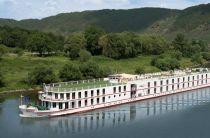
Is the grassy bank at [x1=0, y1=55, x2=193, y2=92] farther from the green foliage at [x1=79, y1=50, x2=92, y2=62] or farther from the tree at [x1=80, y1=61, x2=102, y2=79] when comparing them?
the tree at [x1=80, y1=61, x2=102, y2=79]

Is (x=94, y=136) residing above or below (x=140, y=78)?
below

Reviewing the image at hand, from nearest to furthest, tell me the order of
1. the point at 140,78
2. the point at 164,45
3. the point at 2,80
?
the point at 140,78 → the point at 2,80 → the point at 164,45

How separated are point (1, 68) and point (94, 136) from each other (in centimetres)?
4753

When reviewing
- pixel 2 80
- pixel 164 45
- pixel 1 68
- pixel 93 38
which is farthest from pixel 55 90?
pixel 164 45

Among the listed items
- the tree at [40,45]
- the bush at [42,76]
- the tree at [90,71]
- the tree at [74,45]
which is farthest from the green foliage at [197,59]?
the bush at [42,76]

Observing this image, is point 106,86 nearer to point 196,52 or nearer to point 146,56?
point 146,56

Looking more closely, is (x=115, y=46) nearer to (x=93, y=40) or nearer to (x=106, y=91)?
(x=93, y=40)

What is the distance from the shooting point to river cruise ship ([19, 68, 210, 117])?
2398 inches

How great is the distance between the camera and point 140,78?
74.8 meters

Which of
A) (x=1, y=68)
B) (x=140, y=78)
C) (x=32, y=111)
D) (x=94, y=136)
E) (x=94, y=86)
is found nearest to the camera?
(x=94, y=136)

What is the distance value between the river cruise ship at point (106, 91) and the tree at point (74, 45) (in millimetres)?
36842

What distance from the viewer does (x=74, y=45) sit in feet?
386

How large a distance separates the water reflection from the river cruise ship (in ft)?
3.88

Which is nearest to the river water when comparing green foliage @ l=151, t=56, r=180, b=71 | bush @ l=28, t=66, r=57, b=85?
bush @ l=28, t=66, r=57, b=85
